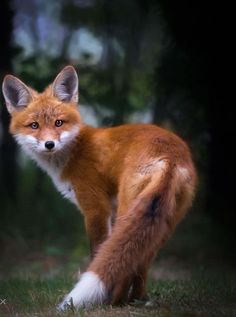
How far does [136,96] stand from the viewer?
12.6 m

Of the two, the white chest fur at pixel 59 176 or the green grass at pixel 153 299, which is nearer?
the green grass at pixel 153 299

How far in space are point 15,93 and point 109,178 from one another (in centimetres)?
141

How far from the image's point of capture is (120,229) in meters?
5.39

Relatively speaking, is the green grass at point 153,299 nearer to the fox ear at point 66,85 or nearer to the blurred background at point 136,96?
the fox ear at point 66,85

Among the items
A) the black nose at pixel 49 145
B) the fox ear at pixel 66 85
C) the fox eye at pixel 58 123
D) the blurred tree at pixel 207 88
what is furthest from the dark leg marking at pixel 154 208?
the blurred tree at pixel 207 88

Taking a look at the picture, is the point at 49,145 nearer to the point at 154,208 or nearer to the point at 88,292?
the point at 154,208

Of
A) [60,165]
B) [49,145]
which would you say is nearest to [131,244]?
[49,145]

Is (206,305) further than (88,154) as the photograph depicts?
No

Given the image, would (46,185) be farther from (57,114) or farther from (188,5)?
(57,114)

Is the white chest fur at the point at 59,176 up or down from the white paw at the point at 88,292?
up

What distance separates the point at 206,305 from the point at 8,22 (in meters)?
7.74

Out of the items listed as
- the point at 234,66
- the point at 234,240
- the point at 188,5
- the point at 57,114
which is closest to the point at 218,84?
the point at 234,66

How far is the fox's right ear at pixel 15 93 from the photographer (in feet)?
22.4

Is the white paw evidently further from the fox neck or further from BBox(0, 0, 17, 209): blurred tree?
BBox(0, 0, 17, 209): blurred tree
